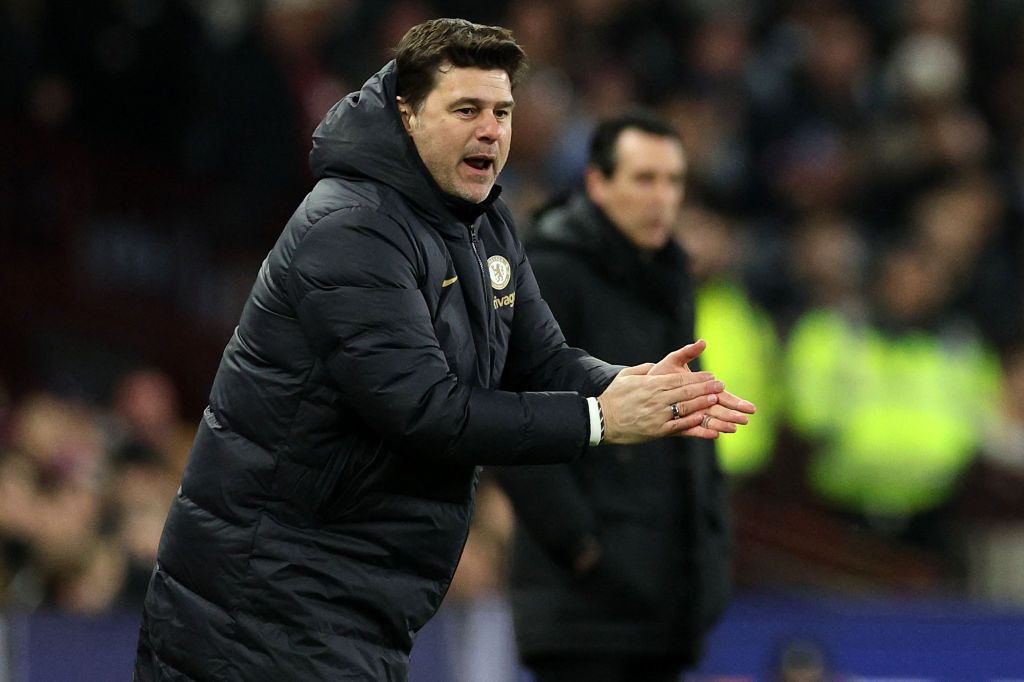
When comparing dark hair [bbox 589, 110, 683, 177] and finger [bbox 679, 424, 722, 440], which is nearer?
finger [bbox 679, 424, 722, 440]

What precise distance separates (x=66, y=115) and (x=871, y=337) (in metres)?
4.53

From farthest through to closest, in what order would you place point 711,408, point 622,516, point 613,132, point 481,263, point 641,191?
point 613,132 < point 641,191 < point 622,516 < point 481,263 < point 711,408

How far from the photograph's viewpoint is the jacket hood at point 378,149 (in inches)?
154

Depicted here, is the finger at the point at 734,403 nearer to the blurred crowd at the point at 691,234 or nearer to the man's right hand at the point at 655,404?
the man's right hand at the point at 655,404

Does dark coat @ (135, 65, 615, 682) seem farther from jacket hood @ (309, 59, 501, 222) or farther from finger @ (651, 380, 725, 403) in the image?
finger @ (651, 380, 725, 403)


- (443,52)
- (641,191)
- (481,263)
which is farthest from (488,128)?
(641,191)

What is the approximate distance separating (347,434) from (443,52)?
0.80 meters

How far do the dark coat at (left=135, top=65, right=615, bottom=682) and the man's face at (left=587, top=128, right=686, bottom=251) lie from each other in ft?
5.45

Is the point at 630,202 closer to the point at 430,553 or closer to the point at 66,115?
the point at 430,553

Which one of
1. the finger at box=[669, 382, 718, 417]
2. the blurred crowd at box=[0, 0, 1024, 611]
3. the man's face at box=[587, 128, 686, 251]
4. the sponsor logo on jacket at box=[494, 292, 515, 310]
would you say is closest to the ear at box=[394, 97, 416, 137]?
the sponsor logo on jacket at box=[494, 292, 515, 310]

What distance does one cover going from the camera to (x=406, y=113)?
3.98 m

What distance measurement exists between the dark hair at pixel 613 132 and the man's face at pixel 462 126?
1816 millimetres

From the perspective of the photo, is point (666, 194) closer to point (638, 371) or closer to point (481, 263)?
point (481, 263)

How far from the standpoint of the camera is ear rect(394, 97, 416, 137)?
156 inches
